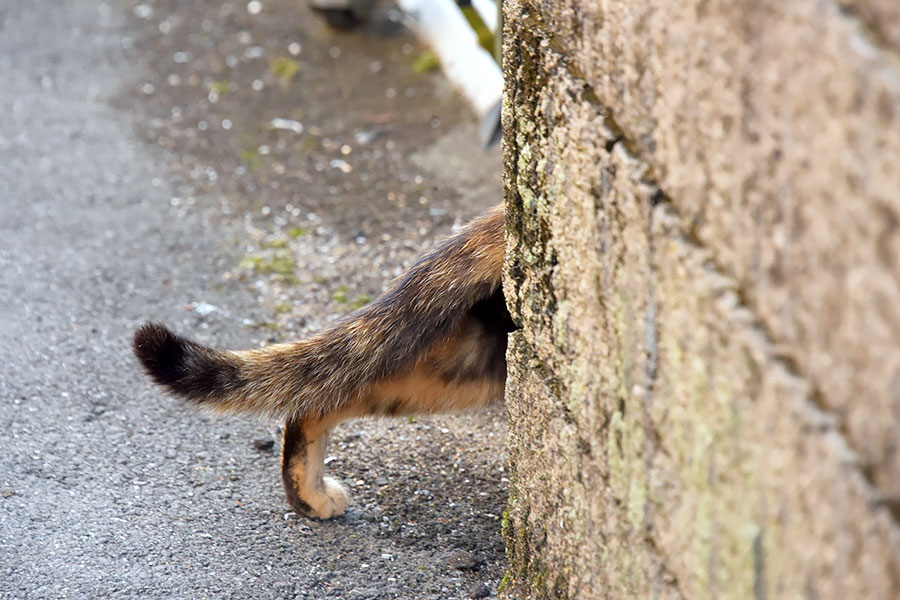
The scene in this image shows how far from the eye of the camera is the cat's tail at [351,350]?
8.55 feet

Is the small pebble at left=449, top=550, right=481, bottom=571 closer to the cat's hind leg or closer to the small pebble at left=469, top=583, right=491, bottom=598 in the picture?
the small pebble at left=469, top=583, right=491, bottom=598

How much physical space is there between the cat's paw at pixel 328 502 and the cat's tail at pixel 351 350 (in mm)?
358

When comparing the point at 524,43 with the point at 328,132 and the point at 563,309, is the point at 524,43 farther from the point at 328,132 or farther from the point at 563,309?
the point at 328,132

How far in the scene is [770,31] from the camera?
127 cm

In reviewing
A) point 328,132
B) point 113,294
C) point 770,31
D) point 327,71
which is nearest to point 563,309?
point 770,31

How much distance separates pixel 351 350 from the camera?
2676mm

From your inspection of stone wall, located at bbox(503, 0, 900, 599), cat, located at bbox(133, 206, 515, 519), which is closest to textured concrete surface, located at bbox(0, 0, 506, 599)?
cat, located at bbox(133, 206, 515, 519)

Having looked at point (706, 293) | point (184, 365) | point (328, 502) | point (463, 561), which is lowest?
point (328, 502)

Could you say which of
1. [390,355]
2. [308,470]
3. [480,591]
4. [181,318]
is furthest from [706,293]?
[181,318]

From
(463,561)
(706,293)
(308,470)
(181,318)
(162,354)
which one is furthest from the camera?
(181,318)

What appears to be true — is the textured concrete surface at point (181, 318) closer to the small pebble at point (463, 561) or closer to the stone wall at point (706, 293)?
the small pebble at point (463, 561)

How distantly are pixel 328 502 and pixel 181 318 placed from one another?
58.8 inches

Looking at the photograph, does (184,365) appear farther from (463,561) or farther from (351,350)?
(463,561)

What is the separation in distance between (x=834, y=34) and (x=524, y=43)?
1.01 metres
